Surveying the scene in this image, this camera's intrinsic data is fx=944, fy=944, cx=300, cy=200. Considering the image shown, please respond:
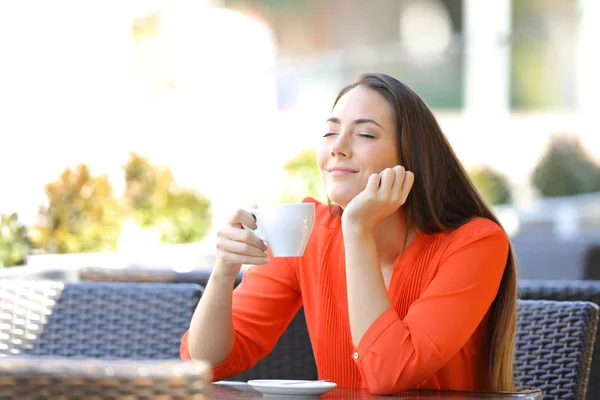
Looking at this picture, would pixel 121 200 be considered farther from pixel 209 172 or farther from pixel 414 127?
pixel 209 172

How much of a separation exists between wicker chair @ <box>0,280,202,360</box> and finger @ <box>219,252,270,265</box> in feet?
1.88

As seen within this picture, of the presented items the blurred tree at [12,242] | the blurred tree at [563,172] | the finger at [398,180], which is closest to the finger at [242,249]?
the finger at [398,180]

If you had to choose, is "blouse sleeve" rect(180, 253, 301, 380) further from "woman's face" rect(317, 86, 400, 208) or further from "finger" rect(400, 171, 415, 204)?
"finger" rect(400, 171, 415, 204)

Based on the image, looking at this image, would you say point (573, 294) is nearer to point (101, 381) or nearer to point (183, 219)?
point (101, 381)

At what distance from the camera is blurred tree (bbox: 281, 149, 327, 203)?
256 inches

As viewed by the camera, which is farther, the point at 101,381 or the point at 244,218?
the point at 244,218

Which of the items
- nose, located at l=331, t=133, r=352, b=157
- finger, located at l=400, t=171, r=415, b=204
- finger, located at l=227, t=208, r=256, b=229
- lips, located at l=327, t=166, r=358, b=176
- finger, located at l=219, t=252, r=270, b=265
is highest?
nose, located at l=331, t=133, r=352, b=157

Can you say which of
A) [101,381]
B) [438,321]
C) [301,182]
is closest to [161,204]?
[301,182]

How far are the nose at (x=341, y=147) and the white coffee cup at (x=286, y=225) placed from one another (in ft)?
1.02

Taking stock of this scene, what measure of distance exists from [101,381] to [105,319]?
1490 millimetres

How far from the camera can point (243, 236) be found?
1.80 metres

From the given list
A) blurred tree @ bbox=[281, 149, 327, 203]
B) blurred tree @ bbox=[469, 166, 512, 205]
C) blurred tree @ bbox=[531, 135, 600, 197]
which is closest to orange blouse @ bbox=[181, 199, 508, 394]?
blurred tree @ bbox=[281, 149, 327, 203]

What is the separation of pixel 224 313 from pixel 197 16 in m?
9.79

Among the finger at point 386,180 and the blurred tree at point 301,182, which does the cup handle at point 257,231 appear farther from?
the blurred tree at point 301,182
